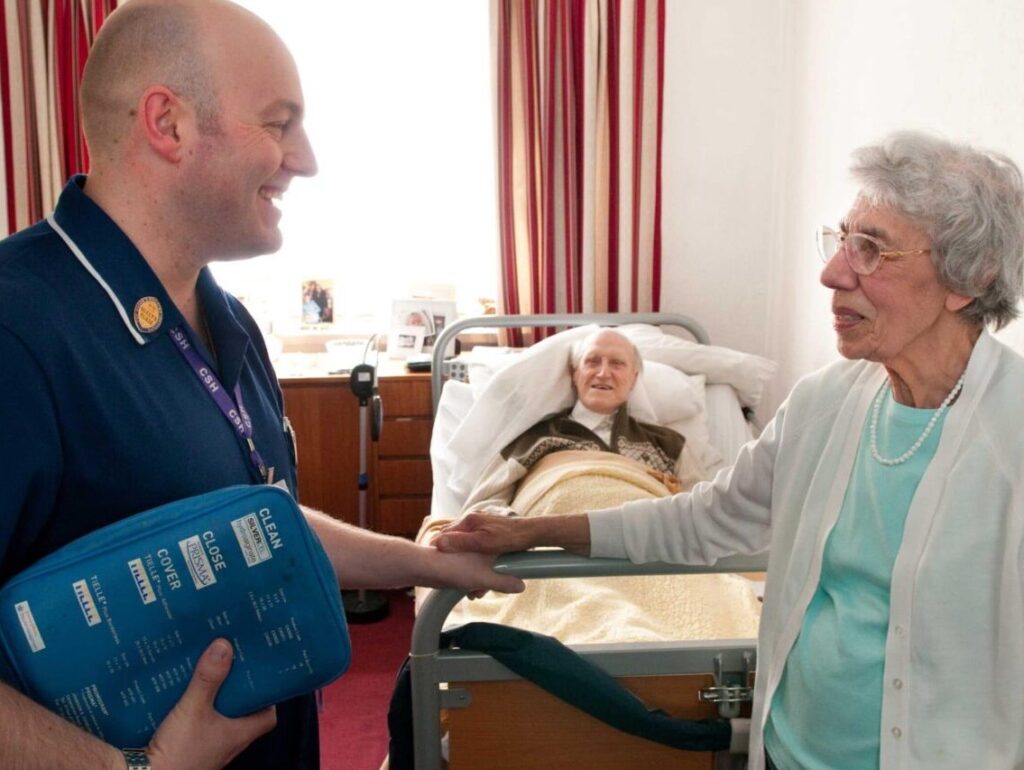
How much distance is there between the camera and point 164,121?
0.97 m

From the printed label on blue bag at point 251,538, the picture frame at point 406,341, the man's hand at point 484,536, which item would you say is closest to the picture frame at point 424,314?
the picture frame at point 406,341

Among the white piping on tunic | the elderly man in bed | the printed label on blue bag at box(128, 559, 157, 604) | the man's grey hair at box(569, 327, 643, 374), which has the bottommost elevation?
the elderly man in bed

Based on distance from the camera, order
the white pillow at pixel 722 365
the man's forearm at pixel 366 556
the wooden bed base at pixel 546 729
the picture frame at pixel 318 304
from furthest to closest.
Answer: the picture frame at pixel 318 304, the white pillow at pixel 722 365, the wooden bed base at pixel 546 729, the man's forearm at pixel 366 556

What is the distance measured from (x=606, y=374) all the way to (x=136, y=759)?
2.10 m

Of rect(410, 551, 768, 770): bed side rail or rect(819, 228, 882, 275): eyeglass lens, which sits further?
rect(410, 551, 768, 770): bed side rail

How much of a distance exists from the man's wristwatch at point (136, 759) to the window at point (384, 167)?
10.3ft

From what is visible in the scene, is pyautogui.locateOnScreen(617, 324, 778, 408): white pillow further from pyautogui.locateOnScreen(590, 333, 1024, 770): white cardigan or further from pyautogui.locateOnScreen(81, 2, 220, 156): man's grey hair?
pyautogui.locateOnScreen(81, 2, 220, 156): man's grey hair

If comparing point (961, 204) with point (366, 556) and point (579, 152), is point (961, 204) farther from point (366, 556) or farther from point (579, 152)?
point (579, 152)

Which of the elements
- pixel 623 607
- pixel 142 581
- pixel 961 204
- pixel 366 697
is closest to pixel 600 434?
pixel 623 607

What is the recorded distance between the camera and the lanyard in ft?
3.30

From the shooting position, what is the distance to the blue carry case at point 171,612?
797 millimetres

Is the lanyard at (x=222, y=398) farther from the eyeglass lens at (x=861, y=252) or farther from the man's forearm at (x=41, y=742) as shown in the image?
the eyeglass lens at (x=861, y=252)

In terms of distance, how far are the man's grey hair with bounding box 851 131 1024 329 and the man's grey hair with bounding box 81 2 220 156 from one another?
866 millimetres

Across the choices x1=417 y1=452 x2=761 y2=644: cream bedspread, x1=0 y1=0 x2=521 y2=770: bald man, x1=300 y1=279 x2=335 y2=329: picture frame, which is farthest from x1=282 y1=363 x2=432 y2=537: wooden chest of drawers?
x1=0 y1=0 x2=521 y2=770: bald man
